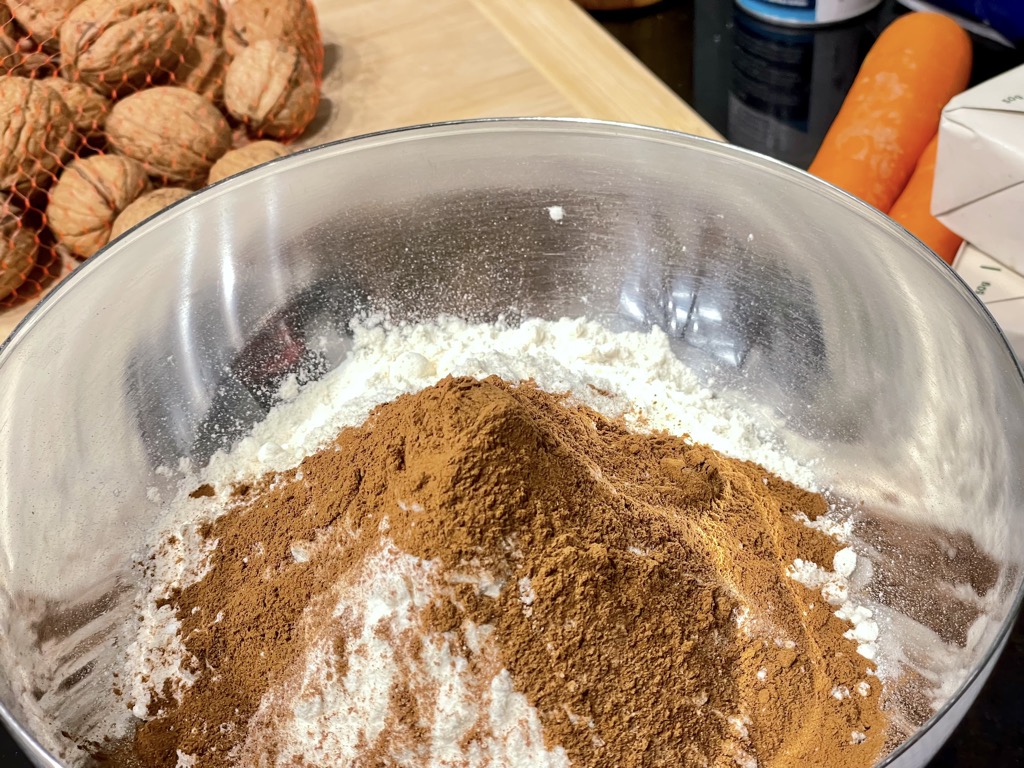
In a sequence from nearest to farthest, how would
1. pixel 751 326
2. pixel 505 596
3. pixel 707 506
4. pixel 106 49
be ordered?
pixel 505 596 < pixel 707 506 < pixel 751 326 < pixel 106 49

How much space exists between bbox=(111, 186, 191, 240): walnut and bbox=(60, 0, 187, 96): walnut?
0.18 meters

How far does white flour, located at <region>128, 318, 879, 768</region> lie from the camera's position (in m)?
0.57

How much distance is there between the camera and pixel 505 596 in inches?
22.5

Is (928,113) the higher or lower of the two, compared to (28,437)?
lower

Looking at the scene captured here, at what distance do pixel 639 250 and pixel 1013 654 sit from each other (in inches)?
17.5

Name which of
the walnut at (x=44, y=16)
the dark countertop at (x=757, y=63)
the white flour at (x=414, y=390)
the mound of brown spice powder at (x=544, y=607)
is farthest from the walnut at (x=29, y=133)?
the dark countertop at (x=757, y=63)

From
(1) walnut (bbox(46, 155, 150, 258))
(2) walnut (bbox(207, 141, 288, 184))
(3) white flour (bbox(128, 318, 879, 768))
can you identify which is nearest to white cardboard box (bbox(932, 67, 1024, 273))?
(3) white flour (bbox(128, 318, 879, 768))

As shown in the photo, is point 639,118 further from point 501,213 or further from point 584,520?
point 584,520

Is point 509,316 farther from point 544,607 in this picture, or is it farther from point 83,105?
point 83,105

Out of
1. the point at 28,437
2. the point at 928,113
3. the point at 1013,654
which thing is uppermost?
the point at 28,437

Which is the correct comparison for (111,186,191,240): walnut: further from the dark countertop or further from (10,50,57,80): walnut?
the dark countertop

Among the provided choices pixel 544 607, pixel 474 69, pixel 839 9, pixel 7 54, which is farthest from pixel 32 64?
pixel 839 9

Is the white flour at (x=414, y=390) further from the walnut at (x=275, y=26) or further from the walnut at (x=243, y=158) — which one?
the walnut at (x=275, y=26)

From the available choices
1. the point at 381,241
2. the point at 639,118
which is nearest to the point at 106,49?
the point at 381,241
